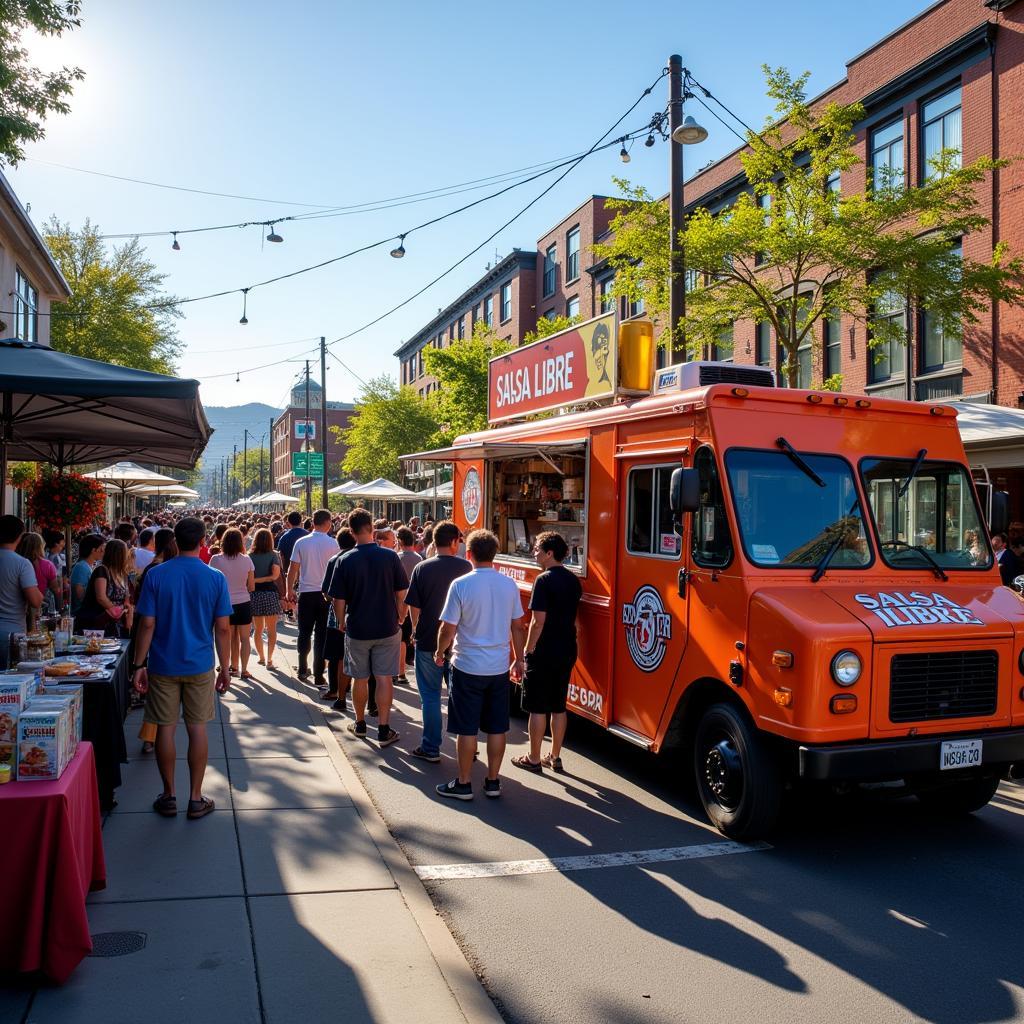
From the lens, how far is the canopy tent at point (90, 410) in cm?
593

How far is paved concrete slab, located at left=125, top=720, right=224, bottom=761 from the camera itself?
7.32 m

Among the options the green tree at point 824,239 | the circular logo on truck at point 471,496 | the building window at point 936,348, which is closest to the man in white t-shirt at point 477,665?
the circular logo on truck at point 471,496

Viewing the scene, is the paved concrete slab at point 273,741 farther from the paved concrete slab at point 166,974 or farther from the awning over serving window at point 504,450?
the awning over serving window at point 504,450

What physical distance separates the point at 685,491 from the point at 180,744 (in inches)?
188

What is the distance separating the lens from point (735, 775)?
18.6 ft

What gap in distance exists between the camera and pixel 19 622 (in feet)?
23.0

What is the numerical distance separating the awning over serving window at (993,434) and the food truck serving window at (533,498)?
4569mm

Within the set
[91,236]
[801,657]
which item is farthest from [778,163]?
[91,236]

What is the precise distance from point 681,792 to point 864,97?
61.8 feet

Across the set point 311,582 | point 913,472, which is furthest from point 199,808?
point 913,472

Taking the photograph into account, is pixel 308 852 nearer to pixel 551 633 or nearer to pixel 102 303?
pixel 551 633

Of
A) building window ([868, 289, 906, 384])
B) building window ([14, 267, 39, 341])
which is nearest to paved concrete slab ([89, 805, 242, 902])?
building window ([14, 267, 39, 341])

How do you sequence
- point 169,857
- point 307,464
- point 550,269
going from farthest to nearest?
1. point 550,269
2. point 307,464
3. point 169,857

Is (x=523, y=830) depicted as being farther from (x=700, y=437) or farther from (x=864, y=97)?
(x=864, y=97)
